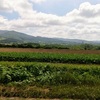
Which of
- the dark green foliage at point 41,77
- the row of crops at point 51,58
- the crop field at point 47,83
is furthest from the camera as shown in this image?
the row of crops at point 51,58

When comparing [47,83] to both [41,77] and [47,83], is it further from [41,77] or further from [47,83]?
[41,77]

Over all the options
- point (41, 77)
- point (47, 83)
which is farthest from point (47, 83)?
point (41, 77)

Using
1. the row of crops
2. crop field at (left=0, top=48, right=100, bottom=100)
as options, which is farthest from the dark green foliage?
the row of crops

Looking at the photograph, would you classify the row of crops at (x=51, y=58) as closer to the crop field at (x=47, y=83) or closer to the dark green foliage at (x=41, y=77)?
the crop field at (x=47, y=83)

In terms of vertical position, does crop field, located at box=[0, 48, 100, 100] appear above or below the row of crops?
above

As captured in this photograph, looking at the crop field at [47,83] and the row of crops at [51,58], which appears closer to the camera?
the crop field at [47,83]

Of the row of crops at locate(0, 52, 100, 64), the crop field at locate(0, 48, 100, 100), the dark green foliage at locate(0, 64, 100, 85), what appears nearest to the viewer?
the crop field at locate(0, 48, 100, 100)

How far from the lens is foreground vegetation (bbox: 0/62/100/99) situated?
44.4 ft

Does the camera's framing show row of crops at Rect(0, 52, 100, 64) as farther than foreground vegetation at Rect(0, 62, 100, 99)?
Yes

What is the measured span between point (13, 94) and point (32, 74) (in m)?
3.80

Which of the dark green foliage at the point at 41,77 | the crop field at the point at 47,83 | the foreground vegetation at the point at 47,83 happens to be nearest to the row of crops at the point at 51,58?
the crop field at the point at 47,83

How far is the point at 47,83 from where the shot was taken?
52.2 feet

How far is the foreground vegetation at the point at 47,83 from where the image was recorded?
13.5 meters

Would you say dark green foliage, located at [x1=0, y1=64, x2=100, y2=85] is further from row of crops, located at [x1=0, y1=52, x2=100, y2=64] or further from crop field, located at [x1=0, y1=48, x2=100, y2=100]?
row of crops, located at [x1=0, y1=52, x2=100, y2=64]
